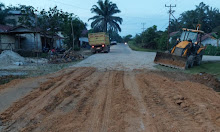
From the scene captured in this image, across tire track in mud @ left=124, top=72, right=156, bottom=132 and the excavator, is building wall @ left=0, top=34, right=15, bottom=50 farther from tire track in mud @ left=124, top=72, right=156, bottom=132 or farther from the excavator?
tire track in mud @ left=124, top=72, right=156, bottom=132

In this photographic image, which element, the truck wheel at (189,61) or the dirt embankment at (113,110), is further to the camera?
the truck wheel at (189,61)

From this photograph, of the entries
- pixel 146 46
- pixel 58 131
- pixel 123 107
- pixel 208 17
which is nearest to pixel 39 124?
pixel 58 131

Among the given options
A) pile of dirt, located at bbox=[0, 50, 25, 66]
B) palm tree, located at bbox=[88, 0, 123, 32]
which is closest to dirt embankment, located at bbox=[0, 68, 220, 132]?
pile of dirt, located at bbox=[0, 50, 25, 66]

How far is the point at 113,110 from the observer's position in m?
5.50

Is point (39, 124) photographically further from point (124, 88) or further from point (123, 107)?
point (124, 88)

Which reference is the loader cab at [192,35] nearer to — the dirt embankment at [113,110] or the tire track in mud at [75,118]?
the dirt embankment at [113,110]

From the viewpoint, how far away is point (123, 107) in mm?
5672

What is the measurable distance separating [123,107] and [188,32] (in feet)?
40.5

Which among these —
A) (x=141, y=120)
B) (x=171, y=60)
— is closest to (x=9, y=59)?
(x=171, y=60)

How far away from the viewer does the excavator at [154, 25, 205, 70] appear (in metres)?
14.0

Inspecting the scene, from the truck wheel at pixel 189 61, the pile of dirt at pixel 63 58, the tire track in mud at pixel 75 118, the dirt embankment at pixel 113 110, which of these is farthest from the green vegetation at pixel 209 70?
the pile of dirt at pixel 63 58

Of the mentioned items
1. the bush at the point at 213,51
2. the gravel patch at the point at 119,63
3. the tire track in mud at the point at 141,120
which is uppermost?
the bush at the point at 213,51

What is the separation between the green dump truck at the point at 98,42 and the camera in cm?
2838

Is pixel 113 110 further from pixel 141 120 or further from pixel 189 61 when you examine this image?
pixel 189 61
